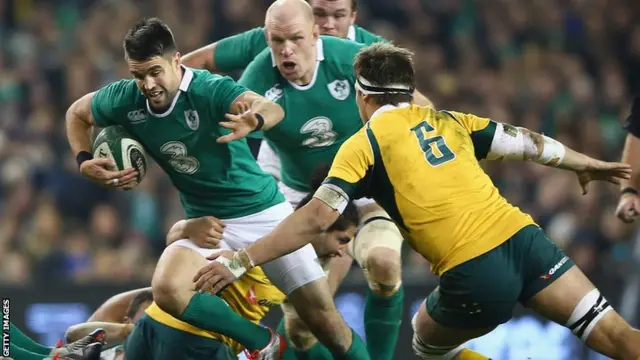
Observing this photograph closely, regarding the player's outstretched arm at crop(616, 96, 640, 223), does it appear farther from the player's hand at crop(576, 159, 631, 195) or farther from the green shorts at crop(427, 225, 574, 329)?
the green shorts at crop(427, 225, 574, 329)

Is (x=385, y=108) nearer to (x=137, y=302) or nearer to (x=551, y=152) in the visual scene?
(x=551, y=152)

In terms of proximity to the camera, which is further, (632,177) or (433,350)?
(632,177)

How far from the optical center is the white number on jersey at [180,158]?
6574 mm

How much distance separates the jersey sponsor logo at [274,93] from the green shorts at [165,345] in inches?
53.9

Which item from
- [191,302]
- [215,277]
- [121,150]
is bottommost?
[191,302]

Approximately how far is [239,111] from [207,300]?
3.12ft

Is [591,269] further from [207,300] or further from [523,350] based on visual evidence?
[207,300]

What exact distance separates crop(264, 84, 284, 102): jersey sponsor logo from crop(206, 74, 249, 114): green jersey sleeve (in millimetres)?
735

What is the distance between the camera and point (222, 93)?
6.43 metres

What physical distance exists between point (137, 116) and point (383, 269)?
158 cm

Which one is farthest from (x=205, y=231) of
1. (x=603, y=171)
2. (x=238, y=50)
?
(x=603, y=171)

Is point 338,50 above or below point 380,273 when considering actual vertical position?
above

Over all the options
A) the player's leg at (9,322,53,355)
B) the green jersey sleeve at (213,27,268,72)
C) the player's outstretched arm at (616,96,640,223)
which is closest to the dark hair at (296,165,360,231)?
the green jersey sleeve at (213,27,268,72)

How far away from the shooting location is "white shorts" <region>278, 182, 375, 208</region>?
7688 millimetres
